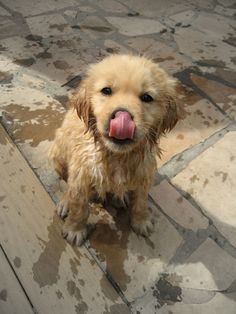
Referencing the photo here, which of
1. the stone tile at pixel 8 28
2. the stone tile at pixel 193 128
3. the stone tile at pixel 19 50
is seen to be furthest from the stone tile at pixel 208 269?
the stone tile at pixel 8 28

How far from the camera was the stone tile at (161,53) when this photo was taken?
137 inches

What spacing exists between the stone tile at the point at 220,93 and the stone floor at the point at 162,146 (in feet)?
0.04

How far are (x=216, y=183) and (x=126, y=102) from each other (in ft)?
4.08

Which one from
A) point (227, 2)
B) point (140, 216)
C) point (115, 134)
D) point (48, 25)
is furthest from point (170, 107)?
point (227, 2)

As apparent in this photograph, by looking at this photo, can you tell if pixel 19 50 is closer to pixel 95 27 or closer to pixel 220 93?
pixel 95 27

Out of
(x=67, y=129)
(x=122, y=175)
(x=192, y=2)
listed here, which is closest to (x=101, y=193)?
(x=122, y=175)

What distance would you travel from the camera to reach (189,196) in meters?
2.40

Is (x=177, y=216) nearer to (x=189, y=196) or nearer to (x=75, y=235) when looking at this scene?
(x=189, y=196)

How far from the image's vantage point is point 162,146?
2.67m

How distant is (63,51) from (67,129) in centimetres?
176

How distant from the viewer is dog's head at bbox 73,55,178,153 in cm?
152

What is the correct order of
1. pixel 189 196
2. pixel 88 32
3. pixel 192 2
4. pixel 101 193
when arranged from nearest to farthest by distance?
pixel 101 193, pixel 189 196, pixel 88 32, pixel 192 2

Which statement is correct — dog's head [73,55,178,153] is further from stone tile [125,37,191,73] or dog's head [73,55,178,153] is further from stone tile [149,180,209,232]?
stone tile [125,37,191,73]

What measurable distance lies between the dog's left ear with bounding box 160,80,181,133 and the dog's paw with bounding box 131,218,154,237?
0.65 meters
